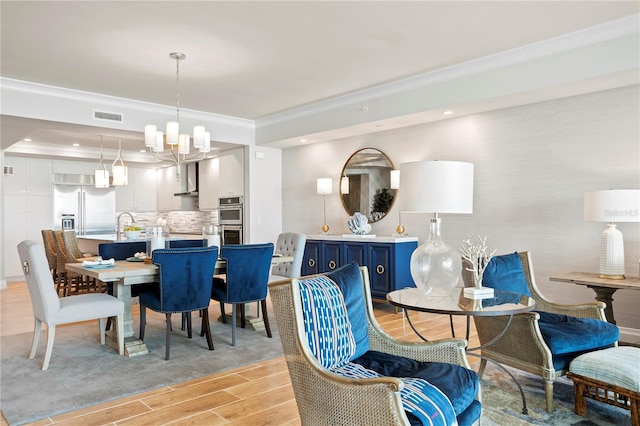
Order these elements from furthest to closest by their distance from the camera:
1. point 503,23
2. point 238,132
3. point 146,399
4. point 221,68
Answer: point 238,132, point 221,68, point 503,23, point 146,399

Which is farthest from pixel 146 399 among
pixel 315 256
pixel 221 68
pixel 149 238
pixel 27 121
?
pixel 27 121

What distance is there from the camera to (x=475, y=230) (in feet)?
16.8

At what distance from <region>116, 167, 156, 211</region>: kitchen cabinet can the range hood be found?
1295 millimetres

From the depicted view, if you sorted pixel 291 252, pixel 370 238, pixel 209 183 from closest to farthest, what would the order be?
pixel 291 252 → pixel 370 238 → pixel 209 183

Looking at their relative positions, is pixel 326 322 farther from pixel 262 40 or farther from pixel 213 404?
pixel 262 40

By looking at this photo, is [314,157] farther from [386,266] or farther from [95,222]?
[95,222]

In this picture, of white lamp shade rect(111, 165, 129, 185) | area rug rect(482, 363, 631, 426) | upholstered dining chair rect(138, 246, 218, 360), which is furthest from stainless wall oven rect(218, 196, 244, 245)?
area rug rect(482, 363, 631, 426)

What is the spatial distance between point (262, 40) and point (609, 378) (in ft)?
11.0

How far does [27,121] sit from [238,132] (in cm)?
273

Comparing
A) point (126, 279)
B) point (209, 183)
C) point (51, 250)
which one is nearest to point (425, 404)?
point (126, 279)

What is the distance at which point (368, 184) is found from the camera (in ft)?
20.4

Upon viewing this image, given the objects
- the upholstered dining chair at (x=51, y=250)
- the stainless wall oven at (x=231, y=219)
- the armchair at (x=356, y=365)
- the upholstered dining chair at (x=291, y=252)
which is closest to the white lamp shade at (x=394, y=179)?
the upholstered dining chair at (x=291, y=252)

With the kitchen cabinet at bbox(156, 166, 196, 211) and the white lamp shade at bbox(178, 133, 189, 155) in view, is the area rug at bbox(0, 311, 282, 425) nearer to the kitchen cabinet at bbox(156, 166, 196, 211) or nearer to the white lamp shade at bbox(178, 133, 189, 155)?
the white lamp shade at bbox(178, 133, 189, 155)

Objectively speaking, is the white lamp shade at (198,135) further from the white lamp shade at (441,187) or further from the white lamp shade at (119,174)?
the white lamp shade at (119,174)
